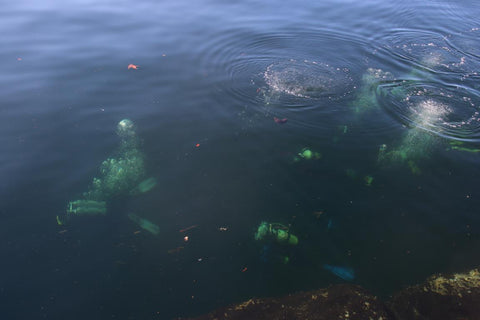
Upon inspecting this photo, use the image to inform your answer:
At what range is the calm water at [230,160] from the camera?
337cm

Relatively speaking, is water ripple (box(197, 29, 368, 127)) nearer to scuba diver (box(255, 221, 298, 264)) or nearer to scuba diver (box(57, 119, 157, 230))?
scuba diver (box(57, 119, 157, 230))

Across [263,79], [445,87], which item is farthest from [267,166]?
[445,87]

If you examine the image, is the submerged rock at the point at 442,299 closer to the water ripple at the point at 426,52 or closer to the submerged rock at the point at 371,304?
the submerged rock at the point at 371,304

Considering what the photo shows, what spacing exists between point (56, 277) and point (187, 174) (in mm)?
2083

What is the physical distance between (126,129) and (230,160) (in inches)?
81.0

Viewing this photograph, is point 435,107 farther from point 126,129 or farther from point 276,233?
point 126,129

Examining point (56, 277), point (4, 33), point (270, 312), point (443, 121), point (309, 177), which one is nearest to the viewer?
point (270, 312)

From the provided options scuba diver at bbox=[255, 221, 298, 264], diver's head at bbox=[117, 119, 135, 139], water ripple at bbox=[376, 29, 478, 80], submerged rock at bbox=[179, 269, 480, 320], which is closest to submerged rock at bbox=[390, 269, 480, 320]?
submerged rock at bbox=[179, 269, 480, 320]

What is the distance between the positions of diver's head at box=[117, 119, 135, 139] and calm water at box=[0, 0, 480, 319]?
14cm

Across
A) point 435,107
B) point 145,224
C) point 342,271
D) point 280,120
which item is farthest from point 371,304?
point 435,107

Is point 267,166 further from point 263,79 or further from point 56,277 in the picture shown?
point 56,277

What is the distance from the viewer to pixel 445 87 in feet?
19.3

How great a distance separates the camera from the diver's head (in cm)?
504

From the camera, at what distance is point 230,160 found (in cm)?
462
